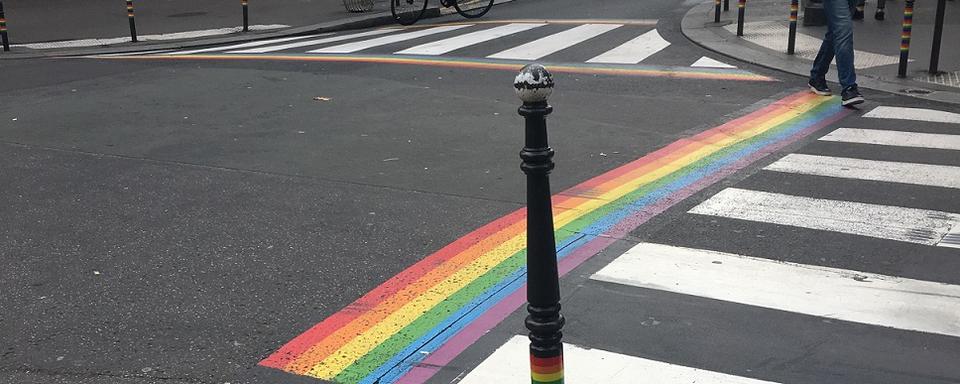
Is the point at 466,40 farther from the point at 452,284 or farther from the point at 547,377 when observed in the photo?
the point at 547,377

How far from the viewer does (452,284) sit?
17.7 ft

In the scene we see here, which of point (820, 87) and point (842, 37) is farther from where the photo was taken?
point (820, 87)

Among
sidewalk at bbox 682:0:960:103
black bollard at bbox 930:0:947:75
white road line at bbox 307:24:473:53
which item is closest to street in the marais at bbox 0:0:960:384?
sidewalk at bbox 682:0:960:103

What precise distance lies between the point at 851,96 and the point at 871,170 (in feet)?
8.28

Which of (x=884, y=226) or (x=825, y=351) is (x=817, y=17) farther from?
(x=825, y=351)

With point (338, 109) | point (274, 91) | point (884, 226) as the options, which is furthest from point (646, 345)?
point (274, 91)

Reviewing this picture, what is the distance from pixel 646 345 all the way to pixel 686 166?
349 cm

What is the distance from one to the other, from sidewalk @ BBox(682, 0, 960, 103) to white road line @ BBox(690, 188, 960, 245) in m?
4.21

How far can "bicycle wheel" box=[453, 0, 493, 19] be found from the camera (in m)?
21.4

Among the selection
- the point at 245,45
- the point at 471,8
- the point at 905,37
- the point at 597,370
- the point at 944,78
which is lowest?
the point at 597,370

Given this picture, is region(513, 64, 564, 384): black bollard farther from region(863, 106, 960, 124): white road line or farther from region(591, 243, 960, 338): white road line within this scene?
region(863, 106, 960, 124): white road line

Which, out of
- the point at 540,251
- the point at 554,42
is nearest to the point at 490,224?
the point at 540,251

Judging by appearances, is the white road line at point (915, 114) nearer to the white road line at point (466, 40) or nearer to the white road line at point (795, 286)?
the white road line at point (795, 286)

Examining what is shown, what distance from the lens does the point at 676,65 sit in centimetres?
1309
